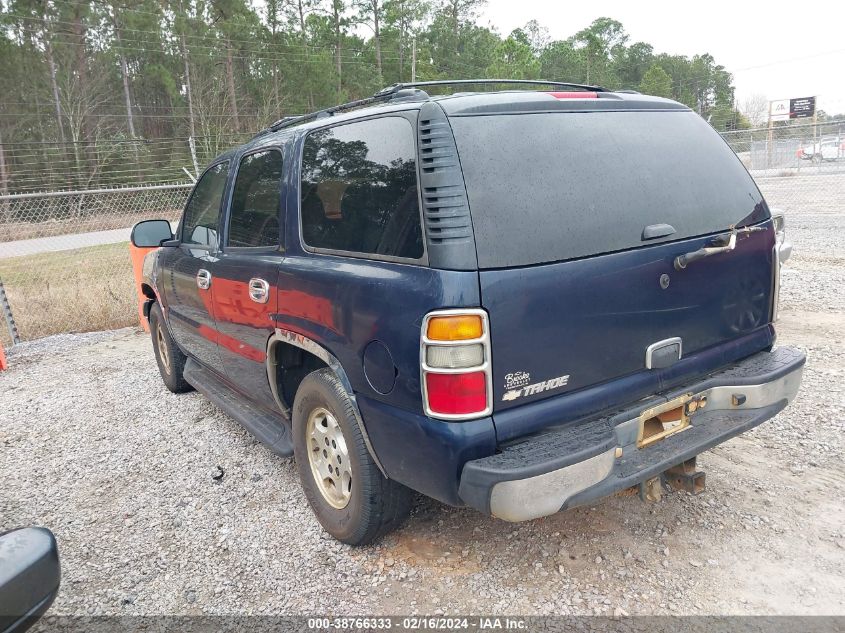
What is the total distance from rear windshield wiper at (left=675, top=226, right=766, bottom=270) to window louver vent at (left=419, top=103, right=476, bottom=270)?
1034 millimetres

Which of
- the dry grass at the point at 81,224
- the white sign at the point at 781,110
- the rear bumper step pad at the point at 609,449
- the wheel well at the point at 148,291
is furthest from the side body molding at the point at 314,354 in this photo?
the white sign at the point at 781,110

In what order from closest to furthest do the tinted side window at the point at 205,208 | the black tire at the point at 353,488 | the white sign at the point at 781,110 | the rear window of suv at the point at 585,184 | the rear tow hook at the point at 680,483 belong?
the rear window of suv at the point at 585,184, the black tire at the point at 353,488, the rear tow hook at the point at 680,483, the tinted side window at the point at 205,208, the white sign at the point at 781,110

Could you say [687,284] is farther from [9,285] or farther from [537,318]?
[9,285]

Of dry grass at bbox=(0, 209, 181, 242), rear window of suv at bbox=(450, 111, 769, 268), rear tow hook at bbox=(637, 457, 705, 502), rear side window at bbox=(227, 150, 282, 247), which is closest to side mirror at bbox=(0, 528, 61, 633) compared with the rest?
rear window of suv at bbox=(450, 111, 769, 268)

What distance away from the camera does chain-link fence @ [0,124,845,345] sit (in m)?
8.78

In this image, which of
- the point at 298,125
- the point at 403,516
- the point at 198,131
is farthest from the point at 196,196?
the point at 198,131

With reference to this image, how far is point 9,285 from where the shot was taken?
11234 millimetres

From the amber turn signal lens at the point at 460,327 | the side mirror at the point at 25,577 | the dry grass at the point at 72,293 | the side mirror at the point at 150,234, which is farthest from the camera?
the dry grass at the point at 72,293

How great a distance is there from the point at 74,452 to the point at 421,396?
3.48m

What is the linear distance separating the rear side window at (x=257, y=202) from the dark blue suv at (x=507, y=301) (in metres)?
0.03

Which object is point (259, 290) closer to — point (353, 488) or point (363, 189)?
point (363, 189)

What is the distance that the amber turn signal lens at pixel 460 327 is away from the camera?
7.41ft

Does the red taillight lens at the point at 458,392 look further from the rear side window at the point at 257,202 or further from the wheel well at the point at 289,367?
the rear side window at the point at 257,202

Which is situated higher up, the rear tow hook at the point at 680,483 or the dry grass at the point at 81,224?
the dry grass at the point at 81,224
